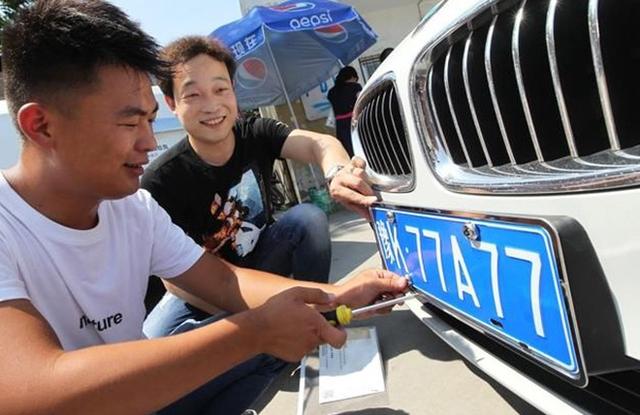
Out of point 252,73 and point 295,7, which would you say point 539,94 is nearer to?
point 295,7

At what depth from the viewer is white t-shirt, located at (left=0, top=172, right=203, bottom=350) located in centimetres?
108

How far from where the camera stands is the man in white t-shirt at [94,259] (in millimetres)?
842

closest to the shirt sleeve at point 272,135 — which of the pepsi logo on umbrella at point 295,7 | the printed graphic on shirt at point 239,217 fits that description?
the printed graphic on shirt at point 239,217

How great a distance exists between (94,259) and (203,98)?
83 centimetres

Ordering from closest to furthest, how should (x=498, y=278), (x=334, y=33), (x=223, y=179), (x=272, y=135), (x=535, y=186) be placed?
(x=535, y=186) < (x=498, y=278) < (x=223, y=179) < (x=272, y=135) < (x=334, y=33)

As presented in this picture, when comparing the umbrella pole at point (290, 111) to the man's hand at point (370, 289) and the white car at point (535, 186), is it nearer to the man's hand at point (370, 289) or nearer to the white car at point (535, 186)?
the man's hand at point (370, 289)

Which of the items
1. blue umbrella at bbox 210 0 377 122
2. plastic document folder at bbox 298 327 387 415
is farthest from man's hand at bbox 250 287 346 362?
blue umbrella at bbox 210 0 377 122

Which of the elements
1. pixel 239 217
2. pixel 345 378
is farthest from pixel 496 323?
pixel 239 217

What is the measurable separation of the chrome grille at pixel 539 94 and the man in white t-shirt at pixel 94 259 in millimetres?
471

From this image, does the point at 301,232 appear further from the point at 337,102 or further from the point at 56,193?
the point at 337,102

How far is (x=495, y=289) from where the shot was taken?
94cm

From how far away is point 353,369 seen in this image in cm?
146

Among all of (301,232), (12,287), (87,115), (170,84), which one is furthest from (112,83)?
(301,232)

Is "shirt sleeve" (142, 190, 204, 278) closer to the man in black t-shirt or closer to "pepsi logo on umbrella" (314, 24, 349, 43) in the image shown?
the man in black t-shirt
